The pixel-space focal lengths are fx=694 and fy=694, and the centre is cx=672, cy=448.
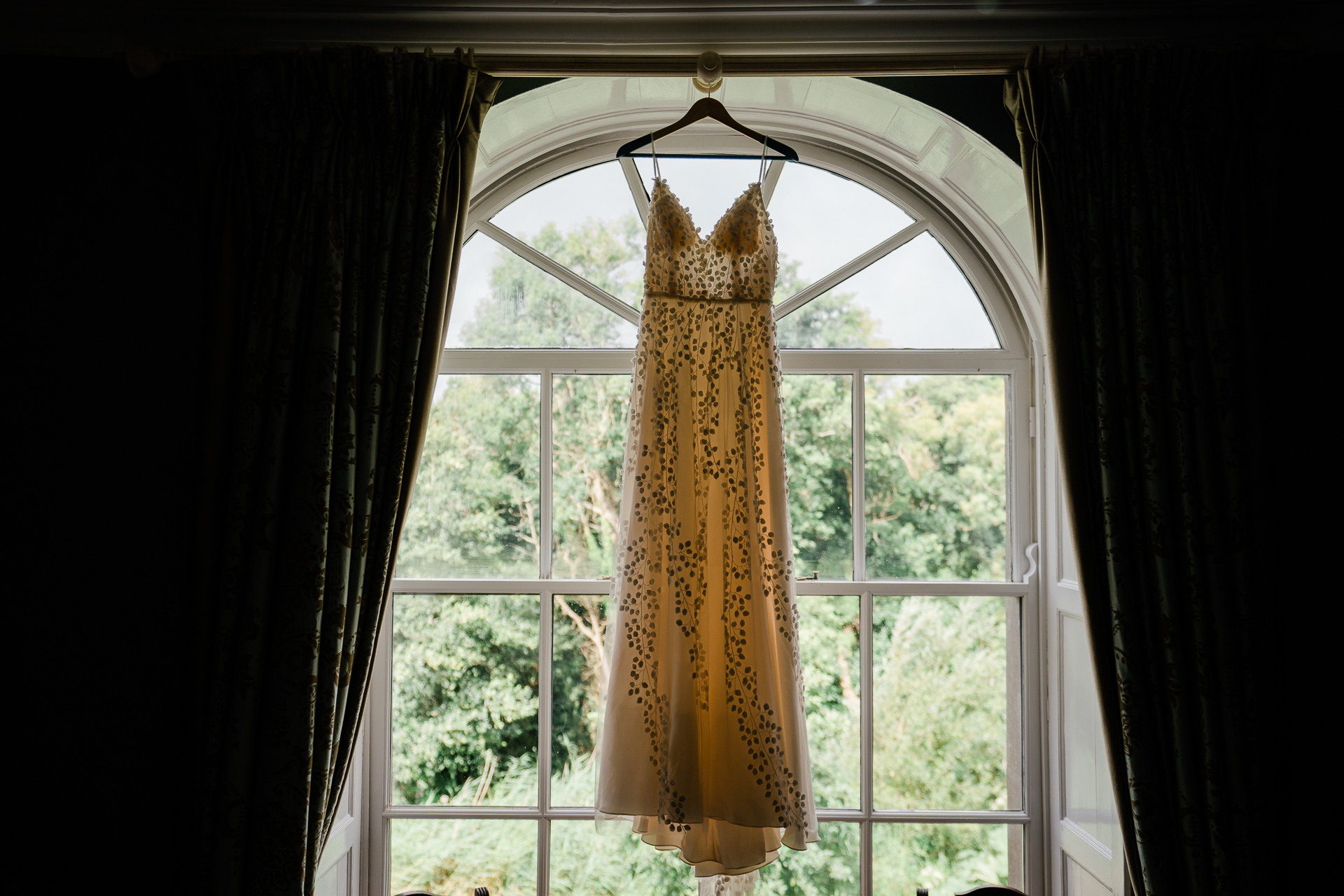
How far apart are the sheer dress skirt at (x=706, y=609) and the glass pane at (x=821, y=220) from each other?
48 centimetres

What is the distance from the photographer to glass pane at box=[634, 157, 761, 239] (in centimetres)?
170

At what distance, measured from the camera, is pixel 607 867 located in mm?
1643

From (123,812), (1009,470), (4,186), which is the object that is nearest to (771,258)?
(1009,470)

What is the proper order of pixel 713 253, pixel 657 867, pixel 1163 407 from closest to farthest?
pixel 1163 407, pixel 713 253, pixel 657 867

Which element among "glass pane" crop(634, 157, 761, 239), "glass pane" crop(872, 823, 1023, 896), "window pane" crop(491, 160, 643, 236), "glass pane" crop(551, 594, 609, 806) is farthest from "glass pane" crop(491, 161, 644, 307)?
"glass pane" crop(872, 823, 1023, 896)

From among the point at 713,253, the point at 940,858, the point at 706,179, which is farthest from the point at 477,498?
the point at 940,858

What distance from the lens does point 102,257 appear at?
4.31 feet

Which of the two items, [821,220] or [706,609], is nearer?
[706,609]

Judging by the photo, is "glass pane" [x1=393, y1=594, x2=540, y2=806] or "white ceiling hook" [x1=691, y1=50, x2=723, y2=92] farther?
"glass pane" [x1=393, y1=594, x2=540, y2=806]

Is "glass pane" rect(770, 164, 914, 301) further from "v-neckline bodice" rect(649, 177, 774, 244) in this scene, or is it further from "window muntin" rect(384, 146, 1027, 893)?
"v-neckline bodice" rect(649, 177, 774, 244)

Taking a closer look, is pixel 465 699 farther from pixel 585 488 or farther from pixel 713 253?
pixel 713 253

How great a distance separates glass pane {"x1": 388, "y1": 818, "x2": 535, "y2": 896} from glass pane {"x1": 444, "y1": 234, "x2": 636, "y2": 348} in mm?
1154

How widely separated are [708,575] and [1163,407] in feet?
2.76

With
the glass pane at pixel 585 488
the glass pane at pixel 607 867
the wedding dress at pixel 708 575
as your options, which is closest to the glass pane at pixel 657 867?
the glass pane at pixel 607 867
